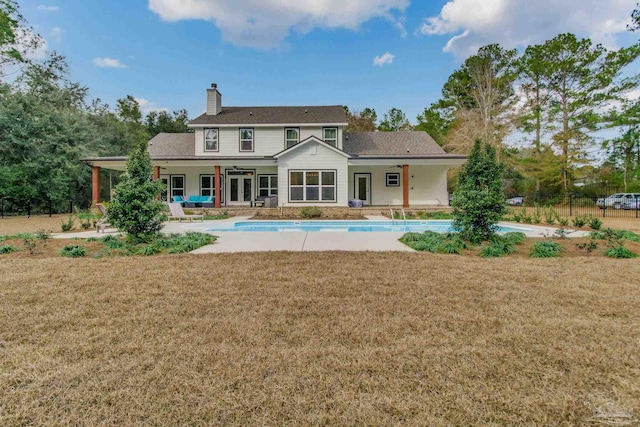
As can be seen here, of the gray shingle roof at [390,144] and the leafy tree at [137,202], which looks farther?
the gray shingle roof at [390,144]

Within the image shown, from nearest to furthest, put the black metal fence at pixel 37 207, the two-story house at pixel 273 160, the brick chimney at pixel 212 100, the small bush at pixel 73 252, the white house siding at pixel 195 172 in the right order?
the small bush at pixel 73 252 → the two-story house at pixel 273 160 → the black metal fence at pixel 37 207 → the white house siding at pixel 195 172 → the brick chimney at pixel 212 100

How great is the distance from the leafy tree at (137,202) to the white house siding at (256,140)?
512 inches

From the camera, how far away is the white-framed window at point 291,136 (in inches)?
842

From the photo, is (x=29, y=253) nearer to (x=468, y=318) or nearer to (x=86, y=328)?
(x=86, y=328)

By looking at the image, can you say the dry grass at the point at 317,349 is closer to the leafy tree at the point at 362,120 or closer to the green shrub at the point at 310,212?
the green shrub at the point at 310,212

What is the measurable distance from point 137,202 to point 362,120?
35816mm

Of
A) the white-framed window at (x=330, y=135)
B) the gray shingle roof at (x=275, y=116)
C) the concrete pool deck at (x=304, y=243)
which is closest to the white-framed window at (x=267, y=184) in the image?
the gray shingle roof at (x=275, y=116)

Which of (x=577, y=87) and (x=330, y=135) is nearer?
(x=330, y=135)

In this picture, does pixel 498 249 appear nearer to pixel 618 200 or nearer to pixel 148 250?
pixel 148 250

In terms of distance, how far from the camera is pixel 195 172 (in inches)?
866

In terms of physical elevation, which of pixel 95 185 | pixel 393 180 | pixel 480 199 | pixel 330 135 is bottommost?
pixel 480 199

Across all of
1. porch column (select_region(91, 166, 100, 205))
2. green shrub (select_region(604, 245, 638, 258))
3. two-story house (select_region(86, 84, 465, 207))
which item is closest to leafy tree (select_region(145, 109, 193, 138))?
two-story house (select_region(86, 84, 465, 207))

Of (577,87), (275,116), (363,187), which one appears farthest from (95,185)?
(577,87)

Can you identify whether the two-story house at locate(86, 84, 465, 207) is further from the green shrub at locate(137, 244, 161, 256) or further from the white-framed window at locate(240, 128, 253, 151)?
the green shrub at locate(137, 244, 161, 256)
